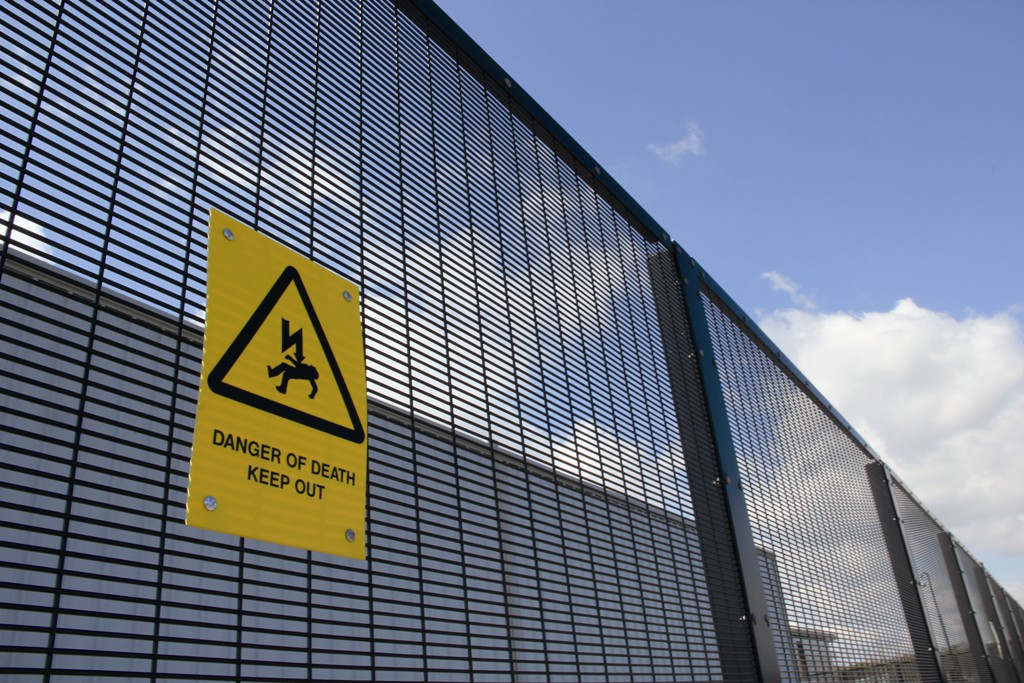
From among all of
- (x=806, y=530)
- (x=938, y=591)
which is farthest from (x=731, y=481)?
(x=938, y=591)

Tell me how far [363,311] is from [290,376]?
335mm

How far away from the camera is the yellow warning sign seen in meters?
1.43

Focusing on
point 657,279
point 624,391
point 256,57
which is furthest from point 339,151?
point 657,279

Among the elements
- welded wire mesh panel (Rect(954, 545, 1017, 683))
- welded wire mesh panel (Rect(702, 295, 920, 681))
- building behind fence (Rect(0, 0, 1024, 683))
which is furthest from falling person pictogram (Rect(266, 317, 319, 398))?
welded wire mesh panel (Rect(954, 545, 1017, 683))

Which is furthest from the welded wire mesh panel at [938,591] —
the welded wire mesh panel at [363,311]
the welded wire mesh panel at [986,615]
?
the welded wire mesh panel at [363,311]

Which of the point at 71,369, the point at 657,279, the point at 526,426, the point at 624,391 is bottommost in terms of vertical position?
the point at 526,426

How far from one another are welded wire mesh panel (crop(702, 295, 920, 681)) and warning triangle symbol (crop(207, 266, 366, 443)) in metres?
2.83

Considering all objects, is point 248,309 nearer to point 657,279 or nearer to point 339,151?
point 339,151

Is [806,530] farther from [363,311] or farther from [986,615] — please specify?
[986,615]

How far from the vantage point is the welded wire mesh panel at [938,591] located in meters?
7.29

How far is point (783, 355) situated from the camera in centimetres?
588

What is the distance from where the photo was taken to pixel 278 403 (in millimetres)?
1598

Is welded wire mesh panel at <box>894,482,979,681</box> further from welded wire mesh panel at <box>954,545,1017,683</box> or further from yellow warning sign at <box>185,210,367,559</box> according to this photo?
yellow warning sign at <box>185,210,367,559</box>

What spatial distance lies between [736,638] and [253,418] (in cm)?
259
